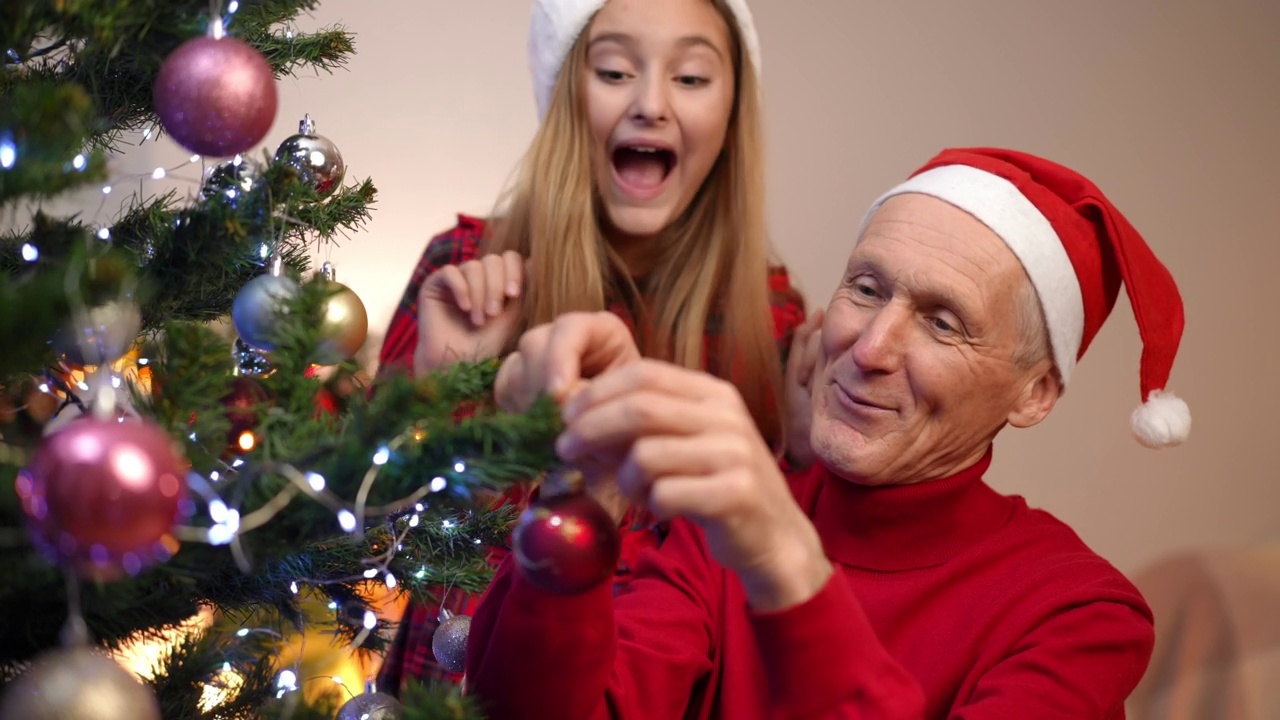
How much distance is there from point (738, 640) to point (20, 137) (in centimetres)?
77

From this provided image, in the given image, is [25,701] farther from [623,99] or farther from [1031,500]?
[1031,500]

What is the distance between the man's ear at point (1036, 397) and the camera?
1192 millimetres

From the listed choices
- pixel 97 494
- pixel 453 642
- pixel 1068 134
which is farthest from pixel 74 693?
pixel 1068 134

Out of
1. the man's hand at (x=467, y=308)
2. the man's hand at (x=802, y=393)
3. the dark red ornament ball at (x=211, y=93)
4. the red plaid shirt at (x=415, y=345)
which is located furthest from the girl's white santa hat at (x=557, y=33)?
the dark red ornament ball at (x=211, y=93)

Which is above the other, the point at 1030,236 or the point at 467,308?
the point at 1030,236

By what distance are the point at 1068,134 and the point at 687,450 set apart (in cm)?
204

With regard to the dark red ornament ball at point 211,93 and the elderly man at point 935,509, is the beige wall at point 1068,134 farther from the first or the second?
the dark red ornament ball at point 211,93

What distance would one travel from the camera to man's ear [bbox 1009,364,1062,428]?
119 centimetres

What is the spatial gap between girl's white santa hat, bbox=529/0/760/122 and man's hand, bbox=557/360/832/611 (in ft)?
3.39

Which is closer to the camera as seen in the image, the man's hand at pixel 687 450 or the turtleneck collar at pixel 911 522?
the man's hand at pixel 687 450

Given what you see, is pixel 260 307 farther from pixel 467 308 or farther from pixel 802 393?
pixel 802 393

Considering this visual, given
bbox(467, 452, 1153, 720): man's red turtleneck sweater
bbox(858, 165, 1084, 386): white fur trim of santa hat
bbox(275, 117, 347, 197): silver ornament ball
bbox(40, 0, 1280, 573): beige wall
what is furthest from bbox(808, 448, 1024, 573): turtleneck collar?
bbox(40, 0, 1280, 573): beige wall

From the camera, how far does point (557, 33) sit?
63.6 inches

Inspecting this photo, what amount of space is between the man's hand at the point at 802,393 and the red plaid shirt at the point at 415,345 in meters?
0.19
